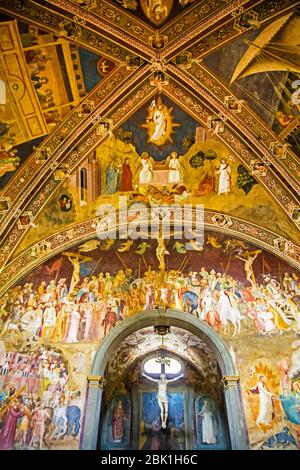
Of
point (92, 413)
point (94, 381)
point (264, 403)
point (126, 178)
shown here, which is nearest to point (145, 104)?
point (126, 178)

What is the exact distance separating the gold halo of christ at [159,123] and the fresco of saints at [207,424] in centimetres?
955

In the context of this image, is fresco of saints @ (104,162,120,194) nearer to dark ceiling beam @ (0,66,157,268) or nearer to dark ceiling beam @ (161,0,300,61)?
dark ceiling beam @ (0,66,157,268)

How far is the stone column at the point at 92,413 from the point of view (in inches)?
382

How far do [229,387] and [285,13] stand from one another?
8.58 m

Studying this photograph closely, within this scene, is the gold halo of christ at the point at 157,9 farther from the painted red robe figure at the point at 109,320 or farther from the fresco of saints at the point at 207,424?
the fresco of saints at the point at 207,424

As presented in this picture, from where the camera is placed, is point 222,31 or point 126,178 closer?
point 222,31

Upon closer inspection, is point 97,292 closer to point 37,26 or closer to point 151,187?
point 151,187

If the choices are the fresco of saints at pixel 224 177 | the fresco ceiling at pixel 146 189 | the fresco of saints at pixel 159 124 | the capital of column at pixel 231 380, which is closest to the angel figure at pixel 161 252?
the fresco ceiling at pixel 146 189

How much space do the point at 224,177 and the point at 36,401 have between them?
24.8ft

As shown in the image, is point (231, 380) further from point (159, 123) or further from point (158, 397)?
point (159, 123)

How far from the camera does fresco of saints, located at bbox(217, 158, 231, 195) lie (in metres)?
11.9

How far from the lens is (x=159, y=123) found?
11.4m

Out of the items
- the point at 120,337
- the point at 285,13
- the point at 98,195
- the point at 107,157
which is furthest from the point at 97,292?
the point at 285,13

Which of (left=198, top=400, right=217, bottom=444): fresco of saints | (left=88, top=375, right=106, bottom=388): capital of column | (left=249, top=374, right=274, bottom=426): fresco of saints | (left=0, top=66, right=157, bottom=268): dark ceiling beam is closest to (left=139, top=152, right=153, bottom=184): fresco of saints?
(left=0, top=66, right=157, bottom=268): dark ceiling beam
